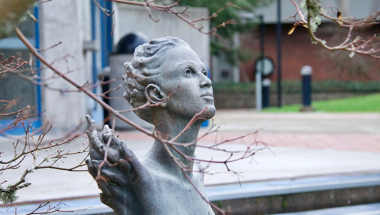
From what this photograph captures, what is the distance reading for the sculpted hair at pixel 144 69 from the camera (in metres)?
2.64

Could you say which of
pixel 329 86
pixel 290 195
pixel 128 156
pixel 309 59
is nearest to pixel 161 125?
pixel 128 156

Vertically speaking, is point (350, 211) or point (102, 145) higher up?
point (102, 145)

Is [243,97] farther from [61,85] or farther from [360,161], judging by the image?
[360,161]

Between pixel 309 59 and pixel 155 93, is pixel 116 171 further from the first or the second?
pixel 309 59

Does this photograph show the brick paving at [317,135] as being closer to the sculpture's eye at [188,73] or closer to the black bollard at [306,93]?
the black bollard at [306,93]

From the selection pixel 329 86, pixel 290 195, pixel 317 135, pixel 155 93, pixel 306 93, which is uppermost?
pixel 155 93

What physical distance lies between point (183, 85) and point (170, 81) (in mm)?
73

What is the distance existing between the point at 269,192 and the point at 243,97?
21.8 meters

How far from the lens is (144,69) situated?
2.65 meters

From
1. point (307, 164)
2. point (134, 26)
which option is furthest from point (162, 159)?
point (134, 26)

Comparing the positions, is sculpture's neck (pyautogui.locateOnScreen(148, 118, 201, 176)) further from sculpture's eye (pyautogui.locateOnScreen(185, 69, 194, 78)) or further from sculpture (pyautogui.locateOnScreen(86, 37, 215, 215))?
sculpture's eye (pyautogui.locateOnScreen(185, 69, 194, 78))

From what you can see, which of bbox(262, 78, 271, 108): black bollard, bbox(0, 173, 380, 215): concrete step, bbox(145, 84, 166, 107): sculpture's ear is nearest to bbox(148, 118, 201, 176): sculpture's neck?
bbox(145, 84, 166, 107): sculpture's ear

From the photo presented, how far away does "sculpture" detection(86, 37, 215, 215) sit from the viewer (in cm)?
248

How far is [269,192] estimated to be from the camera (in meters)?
5.07
